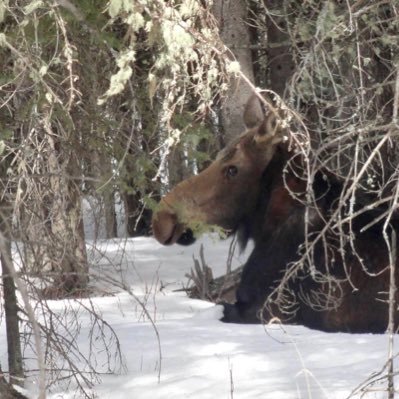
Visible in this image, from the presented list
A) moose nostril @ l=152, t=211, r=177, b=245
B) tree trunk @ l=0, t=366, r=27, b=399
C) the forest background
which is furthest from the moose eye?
tree trunk @ l=0, t=366, r=27, b=399

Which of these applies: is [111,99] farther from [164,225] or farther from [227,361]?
[227,361]

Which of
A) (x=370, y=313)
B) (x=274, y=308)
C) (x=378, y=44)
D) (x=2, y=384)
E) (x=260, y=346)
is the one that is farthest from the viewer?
(x=378, y=44)

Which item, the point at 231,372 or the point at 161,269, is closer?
the point at 231,372

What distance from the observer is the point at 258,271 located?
26.6 feet

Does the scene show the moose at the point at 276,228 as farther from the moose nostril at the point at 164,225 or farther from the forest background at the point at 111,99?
the forest background at the point at 111,99

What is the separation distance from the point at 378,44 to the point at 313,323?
7.85 ft

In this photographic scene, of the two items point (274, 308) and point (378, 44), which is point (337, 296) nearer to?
point (274, 308)

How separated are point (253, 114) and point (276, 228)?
924 millimetres

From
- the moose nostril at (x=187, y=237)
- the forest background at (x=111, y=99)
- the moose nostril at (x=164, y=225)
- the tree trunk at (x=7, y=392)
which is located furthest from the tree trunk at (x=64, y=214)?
the moose nostril at (x=187, y=237)

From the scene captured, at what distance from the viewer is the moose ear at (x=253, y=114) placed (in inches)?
324

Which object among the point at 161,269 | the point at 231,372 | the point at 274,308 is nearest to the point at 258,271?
the point at 274,308

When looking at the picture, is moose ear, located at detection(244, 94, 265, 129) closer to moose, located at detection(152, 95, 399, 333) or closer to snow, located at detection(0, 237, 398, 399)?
moose, located at detection(152, 95, 399, 333)

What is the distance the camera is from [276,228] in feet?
26.7

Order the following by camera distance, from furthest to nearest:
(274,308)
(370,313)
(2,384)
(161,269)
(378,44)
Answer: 1. (161,269)
2. (378,44)
3. (274,308)
4. (370,313)
5. (2,384)
